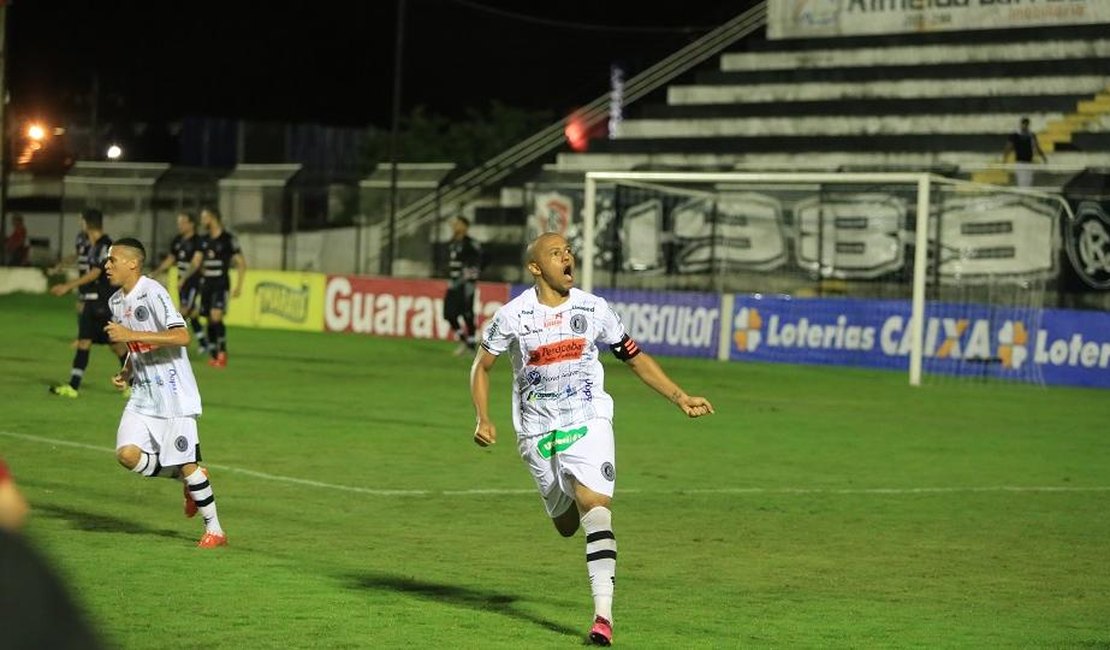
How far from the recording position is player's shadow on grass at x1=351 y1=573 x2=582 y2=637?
8.69 metres

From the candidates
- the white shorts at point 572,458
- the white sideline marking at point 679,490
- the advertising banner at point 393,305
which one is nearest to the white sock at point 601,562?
the white shorts at point 572,458

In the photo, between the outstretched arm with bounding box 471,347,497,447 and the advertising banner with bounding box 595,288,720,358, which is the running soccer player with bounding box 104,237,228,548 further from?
the advertising banner with bounding box 595,288,720,358

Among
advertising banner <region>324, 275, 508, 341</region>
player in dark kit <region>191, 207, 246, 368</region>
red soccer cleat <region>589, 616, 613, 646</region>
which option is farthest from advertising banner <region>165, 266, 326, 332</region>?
red soccer cleat <region>589, 616, 613, 646</region>

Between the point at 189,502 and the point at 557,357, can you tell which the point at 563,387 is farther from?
the point at 189,502

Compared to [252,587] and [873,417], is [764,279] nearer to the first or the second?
[873,417]

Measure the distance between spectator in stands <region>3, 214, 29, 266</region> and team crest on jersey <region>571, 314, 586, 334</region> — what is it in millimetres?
39950

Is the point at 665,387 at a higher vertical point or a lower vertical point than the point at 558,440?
higher

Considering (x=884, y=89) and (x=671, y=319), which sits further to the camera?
(x=884, y=89)

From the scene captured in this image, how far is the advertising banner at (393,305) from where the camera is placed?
3319 centimetres

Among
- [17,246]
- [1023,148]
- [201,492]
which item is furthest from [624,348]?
[17,246]

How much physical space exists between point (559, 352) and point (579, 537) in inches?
A: 138

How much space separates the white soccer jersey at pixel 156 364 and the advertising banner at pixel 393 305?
21.9 metres

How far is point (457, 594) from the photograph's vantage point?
927cm

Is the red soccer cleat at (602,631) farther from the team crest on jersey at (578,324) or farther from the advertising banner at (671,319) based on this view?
the advertising banner at (671,319)
